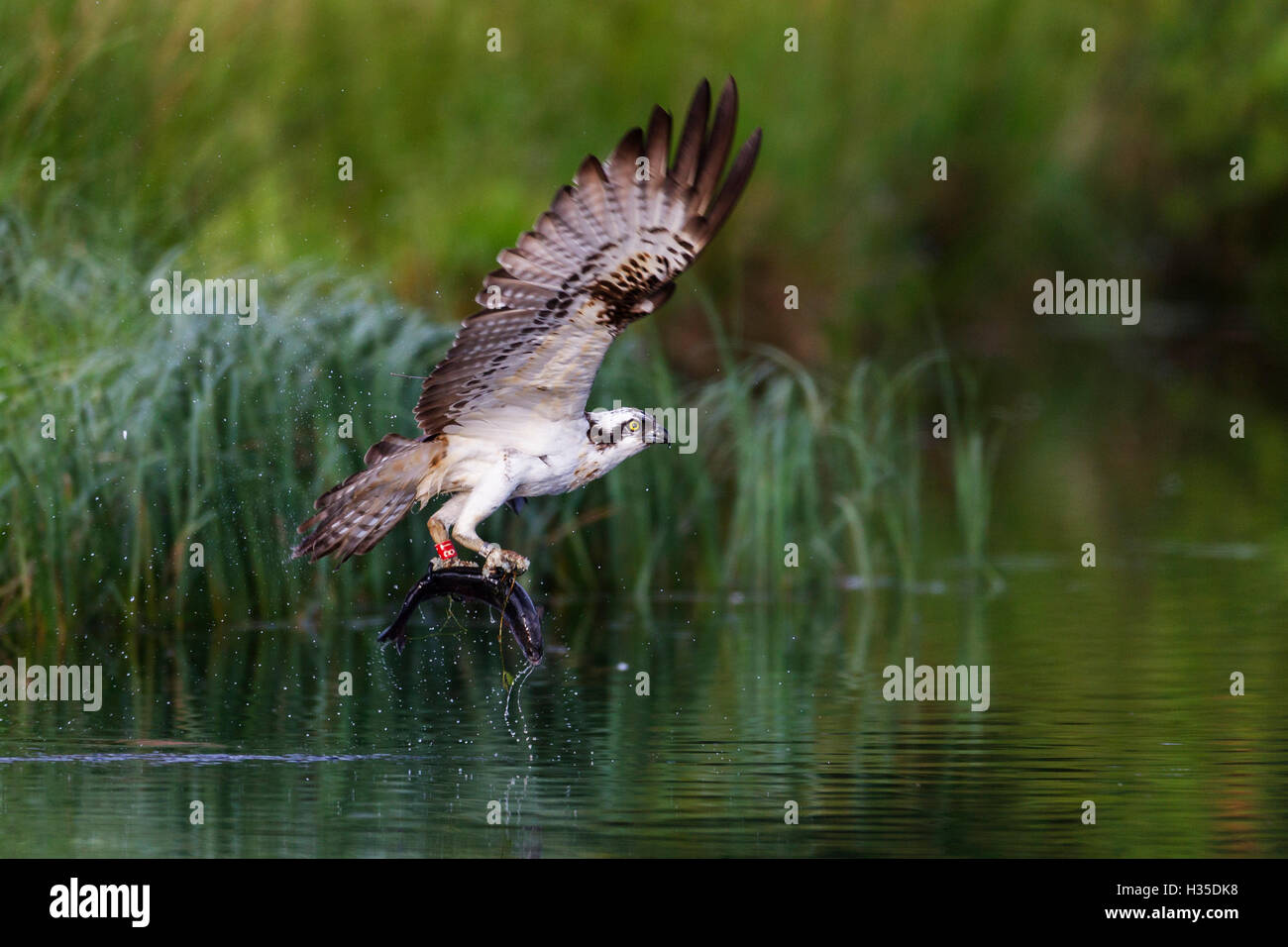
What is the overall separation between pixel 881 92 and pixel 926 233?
2.71 m

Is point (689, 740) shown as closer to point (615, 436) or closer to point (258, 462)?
point (615, 436)

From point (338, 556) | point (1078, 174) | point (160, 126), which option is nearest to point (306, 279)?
point (160, 126)

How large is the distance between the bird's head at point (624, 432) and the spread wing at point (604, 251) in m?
0.32

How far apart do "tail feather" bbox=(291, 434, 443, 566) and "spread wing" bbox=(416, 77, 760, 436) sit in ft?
1.83

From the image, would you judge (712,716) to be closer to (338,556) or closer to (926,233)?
(338,556)

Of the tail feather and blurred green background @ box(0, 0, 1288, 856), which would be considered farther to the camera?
blurred green background @ box(0, 0, 1288, 856)

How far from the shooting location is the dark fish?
383 inches

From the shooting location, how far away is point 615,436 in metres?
10.3
